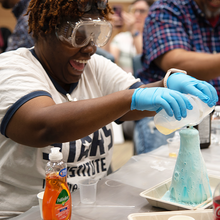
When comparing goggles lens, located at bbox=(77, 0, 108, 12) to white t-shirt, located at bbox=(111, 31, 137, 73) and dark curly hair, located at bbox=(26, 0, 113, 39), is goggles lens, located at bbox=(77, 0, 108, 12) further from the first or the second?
white t-shirt, located at bbox=(111, 31, 137, 73)

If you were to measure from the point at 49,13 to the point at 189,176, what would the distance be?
77 centimetres

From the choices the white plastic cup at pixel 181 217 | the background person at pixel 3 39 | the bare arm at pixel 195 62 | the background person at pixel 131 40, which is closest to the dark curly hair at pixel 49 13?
the white plastic cup at pixel 181 217

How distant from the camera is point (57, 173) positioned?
741 millimetres

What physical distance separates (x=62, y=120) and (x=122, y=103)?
0.19 meters

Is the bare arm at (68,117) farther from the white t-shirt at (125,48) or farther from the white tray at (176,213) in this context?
the white t-shirt at (125,48)

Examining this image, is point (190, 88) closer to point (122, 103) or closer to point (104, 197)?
point (122, 103)

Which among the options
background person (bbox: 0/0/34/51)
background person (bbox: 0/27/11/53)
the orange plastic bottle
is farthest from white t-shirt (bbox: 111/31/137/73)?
the orange plastic bottle

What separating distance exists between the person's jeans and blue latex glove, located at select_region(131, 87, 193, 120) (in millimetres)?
949

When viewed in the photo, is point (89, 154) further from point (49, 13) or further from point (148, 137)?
point (148, 137)

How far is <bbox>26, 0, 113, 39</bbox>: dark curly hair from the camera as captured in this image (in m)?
1.06

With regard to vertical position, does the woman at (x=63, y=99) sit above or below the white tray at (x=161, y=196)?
→ above

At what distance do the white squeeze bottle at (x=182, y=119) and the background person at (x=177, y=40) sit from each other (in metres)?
0.89

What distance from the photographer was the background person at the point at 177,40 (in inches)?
71.7

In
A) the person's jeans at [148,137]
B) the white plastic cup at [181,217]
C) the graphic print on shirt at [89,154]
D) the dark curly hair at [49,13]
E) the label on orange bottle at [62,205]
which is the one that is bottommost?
the person's jeans at [148,137]
